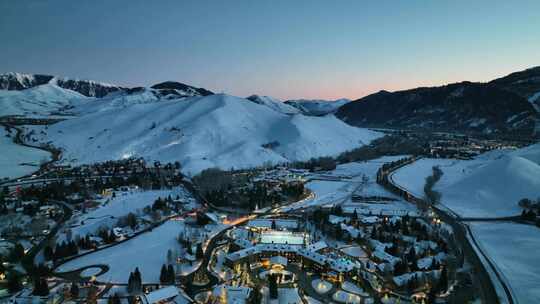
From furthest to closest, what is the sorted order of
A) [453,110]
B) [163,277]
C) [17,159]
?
[453,110] < [17,159] < [163,277]

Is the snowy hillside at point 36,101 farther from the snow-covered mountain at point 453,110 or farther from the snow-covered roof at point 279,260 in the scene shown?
the snow-covered roof at point 279,260

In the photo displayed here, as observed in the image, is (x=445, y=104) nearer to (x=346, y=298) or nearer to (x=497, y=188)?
(x=497, y=188)

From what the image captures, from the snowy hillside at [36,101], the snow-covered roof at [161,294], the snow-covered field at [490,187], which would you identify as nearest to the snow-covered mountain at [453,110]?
the snow-covered field at [490,187]

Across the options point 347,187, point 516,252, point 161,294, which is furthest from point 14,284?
point 347,187

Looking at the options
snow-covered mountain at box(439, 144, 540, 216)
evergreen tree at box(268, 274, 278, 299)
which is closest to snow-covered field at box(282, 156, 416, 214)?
snow-covered mountain at box(439, 144, 540, 216)

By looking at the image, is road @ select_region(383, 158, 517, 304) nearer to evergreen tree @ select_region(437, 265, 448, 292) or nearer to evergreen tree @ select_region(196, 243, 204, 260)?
evergreen tree @ select_region(437, 265, 448, 292)

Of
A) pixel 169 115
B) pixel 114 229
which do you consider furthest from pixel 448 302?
pixel 169 115
